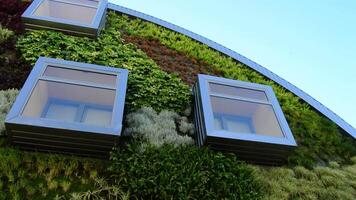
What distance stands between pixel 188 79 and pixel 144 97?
7.49ft

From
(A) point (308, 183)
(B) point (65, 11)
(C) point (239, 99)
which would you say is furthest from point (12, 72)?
(A) point (308, 183)

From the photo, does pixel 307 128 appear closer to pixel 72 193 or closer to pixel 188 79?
pixel 188 79

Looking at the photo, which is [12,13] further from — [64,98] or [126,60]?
[64,98]

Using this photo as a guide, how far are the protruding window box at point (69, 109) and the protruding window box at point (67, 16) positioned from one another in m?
2.88

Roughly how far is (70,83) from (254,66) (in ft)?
24.6

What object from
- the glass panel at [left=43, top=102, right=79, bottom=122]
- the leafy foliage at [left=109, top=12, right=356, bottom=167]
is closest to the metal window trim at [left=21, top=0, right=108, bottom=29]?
the leafy foliage at [left=109, top=12, right=356, bottom=167]

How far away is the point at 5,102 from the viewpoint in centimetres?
1034

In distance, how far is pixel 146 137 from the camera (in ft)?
33.3

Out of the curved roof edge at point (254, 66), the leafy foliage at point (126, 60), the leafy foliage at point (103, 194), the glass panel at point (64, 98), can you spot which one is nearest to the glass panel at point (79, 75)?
the glass panel at point (64, 98)

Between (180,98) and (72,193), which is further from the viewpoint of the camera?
(180,98)

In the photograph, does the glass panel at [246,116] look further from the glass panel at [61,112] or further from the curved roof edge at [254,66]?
the curved roof edge at [254,66]

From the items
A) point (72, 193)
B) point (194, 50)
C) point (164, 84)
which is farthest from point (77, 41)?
point (72, 193)

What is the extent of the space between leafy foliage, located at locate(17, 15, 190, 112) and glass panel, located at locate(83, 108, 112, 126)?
1342 millimetres

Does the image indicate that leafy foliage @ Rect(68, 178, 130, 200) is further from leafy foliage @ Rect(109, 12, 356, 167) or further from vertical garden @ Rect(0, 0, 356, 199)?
leafy foliage @ Rect(109, 12, 356, 167)
